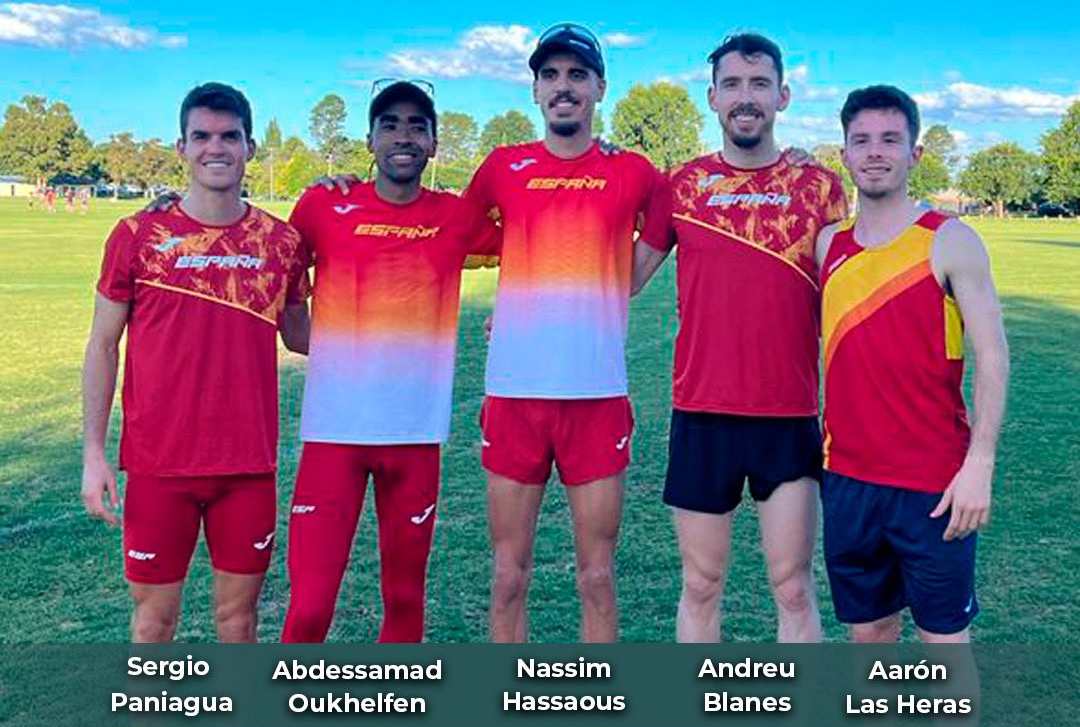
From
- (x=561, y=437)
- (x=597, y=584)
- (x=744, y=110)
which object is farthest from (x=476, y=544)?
(x=744, y=110)

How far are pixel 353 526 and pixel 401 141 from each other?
1.47 meters

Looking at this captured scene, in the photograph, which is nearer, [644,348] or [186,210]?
[186,210]

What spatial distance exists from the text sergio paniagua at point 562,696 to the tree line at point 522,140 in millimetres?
82942

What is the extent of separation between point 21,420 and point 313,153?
4467 inches

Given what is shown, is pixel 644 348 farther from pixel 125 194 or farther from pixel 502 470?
pixel 125 194

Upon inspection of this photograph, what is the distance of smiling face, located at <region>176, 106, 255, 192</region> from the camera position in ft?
12.2

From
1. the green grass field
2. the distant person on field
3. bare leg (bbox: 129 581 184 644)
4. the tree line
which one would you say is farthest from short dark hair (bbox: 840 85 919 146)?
the tree line

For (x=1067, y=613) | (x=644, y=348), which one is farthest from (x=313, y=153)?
(x=1067, y=613)

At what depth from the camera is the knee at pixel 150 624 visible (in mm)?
3711

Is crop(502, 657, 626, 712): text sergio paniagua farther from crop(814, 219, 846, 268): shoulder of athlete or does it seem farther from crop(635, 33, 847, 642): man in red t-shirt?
crop(814, 219, 846, 268): shoulder of athlete

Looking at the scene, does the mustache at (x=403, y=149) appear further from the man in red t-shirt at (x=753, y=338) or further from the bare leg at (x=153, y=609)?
the bare leg at (x=153, y=609)

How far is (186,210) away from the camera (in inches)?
147

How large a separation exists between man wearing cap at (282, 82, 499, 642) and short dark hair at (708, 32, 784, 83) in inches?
45.3

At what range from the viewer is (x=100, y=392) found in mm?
3740
